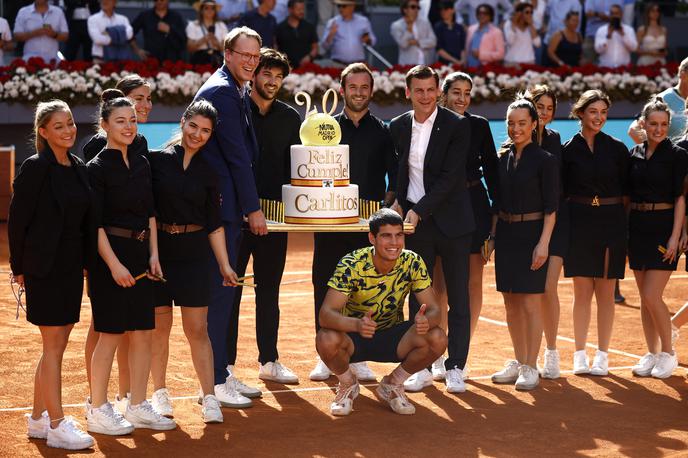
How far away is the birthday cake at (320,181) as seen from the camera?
7996mm

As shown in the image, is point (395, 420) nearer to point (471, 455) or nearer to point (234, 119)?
point (471, 455)

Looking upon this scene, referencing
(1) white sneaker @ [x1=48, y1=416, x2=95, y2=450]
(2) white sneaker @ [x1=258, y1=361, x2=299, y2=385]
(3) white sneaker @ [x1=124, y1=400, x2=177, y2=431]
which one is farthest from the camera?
(2) white sneaker @ [x1=258, y1=361, x2=299, y2=385]

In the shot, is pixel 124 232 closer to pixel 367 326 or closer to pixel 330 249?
pixel 367 326

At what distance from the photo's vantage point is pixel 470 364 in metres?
9.26

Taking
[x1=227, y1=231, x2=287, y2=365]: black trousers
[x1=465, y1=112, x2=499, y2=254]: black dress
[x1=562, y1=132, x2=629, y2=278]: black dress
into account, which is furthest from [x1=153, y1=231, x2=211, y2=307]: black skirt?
[x1=562, y1=132, x2=629, y2=278]: black dress

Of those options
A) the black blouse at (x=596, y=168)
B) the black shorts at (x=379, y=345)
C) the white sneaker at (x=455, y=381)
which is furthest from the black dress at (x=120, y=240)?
the black blouse at (x=596, y=168)

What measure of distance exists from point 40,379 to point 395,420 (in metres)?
2.20

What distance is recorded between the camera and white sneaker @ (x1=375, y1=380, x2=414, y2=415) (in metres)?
7.69

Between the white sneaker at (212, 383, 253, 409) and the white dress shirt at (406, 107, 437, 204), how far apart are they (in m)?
1.83

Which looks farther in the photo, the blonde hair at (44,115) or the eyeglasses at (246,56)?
the eyeglasses at (246,56)

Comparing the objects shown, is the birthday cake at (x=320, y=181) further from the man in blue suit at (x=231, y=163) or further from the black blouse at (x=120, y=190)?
the black blouse at (x=120, y=190)

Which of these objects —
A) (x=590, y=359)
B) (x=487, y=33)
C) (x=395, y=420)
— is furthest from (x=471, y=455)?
(x=487, y=33)

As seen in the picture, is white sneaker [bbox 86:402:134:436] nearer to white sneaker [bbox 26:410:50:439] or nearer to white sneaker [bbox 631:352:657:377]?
white sneaker [bbox 26:410:50:439]

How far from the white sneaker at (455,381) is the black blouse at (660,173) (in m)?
1.94
